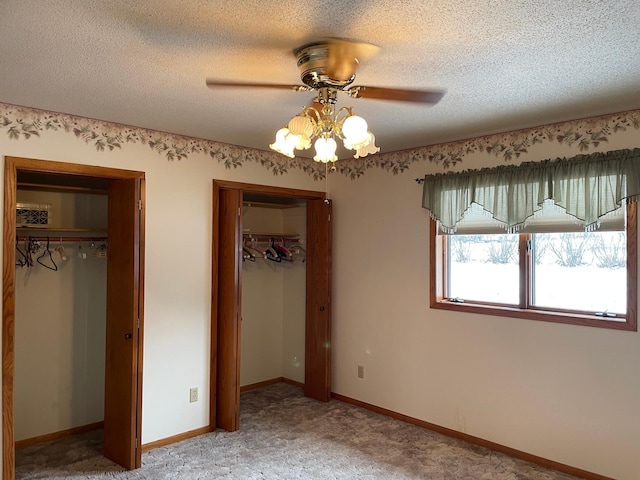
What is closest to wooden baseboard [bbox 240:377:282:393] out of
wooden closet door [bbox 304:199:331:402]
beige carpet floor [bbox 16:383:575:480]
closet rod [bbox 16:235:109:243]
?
wooden closet door [bbox 304:199:331:402]

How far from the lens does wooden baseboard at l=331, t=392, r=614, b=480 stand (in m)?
3.16

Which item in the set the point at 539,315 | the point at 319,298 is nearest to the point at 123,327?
the point at 319,298

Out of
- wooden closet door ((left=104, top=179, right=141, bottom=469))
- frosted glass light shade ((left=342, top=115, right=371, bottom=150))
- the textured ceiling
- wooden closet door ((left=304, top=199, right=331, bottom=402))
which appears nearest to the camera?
the textured ceiling

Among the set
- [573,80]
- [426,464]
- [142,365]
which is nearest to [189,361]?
[142,365]

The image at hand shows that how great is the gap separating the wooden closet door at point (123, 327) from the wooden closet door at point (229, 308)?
76 cm

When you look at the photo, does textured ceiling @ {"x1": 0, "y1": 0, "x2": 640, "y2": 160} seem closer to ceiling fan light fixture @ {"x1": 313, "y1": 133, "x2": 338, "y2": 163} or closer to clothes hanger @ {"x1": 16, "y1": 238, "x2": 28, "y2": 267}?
ceiling fan light fixture @ {"x1": 313, "y1": 133, "x2": 338, "y2": 163}

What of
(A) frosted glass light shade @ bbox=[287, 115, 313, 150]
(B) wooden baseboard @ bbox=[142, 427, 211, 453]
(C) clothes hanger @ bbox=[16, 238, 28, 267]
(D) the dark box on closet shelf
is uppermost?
(A) frosted glass light shade @ bbox=[287, 115, 313, 150]

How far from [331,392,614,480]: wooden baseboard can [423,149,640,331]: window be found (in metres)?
0.98

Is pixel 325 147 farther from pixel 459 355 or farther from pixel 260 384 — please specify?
pixel 260 384

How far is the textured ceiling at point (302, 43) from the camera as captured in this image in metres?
1.70

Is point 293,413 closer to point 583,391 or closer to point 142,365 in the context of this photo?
point 142,365

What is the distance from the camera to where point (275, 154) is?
4352 mm

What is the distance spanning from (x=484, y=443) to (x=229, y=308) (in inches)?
88.3

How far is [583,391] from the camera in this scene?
3146 mm
